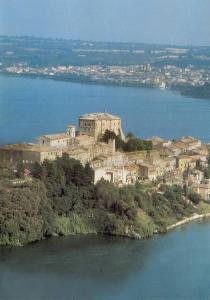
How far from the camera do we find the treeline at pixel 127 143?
9.46 meters

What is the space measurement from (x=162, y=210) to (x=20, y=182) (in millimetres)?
1205

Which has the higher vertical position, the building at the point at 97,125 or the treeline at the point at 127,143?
the building at the point at 97,125

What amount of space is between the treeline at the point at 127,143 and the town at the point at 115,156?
0.02 m

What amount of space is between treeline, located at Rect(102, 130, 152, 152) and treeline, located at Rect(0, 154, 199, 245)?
4.83ft

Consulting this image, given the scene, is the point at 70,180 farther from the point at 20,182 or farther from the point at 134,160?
the point at 134,160

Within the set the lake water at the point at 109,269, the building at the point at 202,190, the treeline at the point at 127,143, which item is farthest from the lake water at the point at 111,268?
the treeline at the point at 127,143

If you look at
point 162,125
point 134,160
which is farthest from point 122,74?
point 134,160

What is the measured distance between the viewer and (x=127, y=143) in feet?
31.2

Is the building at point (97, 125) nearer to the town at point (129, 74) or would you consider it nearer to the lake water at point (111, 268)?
the lake water at point (111, 268)

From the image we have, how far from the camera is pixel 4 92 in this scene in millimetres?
18156

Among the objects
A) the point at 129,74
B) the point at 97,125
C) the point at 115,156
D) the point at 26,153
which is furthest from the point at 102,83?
the point at 26,153

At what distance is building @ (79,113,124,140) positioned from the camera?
9.80 meters

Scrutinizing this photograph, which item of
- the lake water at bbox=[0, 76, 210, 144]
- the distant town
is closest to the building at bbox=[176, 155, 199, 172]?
the lake water at bbox=[0, 76, 210, 144]

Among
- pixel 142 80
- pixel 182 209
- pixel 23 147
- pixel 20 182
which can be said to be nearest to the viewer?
pixel 20 182
